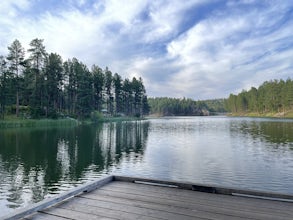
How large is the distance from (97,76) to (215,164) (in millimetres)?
68865

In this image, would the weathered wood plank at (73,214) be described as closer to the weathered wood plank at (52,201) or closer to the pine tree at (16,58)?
the weathered wood plank at (52,201)

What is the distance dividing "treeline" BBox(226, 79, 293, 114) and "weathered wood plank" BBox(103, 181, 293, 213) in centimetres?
11018

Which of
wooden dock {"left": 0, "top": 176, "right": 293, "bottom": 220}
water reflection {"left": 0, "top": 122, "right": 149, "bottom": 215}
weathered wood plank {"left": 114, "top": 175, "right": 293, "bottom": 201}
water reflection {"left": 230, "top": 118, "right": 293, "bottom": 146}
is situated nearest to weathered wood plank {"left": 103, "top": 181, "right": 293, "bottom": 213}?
wooden dock {"left": 0, "top": 176, "right": 293, "bottom": 220}

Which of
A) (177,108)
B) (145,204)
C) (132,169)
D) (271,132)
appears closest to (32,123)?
(132,169)

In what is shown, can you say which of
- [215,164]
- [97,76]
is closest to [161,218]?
[215,164]

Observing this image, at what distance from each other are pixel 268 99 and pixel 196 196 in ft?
408

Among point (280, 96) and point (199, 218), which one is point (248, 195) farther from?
point (280, 96)

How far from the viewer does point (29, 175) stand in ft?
41.6

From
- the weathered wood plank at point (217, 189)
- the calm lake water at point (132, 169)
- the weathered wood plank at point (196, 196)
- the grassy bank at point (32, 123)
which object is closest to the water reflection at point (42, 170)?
the calm lake water at point (132, 169)

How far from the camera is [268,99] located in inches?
4513

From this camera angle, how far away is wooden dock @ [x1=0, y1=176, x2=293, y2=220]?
3.77m

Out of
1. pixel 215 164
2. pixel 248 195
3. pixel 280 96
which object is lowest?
pixel 215 164

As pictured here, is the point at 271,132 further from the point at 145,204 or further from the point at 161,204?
the point at 145,204

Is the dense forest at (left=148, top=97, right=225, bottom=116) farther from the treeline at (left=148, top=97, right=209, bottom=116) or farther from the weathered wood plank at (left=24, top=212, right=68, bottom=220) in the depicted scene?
the weathered wood plank at (left=24, top=212, right=68, bottom=220)
